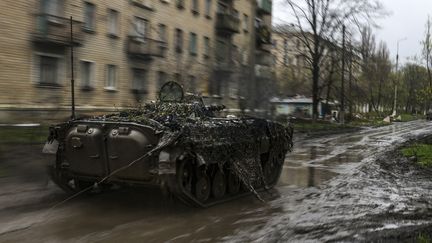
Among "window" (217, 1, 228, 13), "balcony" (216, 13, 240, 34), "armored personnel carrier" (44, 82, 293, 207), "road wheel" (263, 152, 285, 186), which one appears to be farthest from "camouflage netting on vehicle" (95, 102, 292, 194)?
"window" (217, 1, 228, 13)

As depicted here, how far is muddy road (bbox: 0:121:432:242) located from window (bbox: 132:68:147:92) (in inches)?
640

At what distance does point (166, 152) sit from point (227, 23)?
31.9 metres

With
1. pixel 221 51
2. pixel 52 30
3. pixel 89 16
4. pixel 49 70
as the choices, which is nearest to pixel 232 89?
pixel 221 51

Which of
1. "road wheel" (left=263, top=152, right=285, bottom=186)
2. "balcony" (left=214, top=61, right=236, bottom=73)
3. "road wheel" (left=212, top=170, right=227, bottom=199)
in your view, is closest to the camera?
"road wheel" (left=212, top=170, right=227, bottom=199)

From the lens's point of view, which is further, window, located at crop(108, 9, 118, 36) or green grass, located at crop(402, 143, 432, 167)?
window, located at crop(108, 9, 118, 36)

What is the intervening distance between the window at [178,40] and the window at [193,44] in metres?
1.19

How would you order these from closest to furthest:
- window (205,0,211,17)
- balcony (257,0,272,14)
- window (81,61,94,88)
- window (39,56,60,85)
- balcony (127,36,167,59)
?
window (39,56,60,85), window (81,61,94,88), balcony (127,36,167,59), window (205,0,211,17), balcony (257,0,272,14)

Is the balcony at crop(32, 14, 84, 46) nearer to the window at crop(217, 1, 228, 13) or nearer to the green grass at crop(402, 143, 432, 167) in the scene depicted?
the green grass at crop(402, 143, 432, 167)

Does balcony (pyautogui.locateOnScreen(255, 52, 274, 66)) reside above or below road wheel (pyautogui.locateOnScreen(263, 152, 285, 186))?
above

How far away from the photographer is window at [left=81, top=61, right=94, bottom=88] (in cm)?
2647

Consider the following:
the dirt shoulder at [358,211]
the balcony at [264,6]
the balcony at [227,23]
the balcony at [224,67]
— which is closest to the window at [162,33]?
the balcony at [224,67]

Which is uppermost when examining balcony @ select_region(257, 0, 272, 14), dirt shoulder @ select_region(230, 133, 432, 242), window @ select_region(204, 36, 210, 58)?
balcony @ select_region(257, 0, 272, 14)

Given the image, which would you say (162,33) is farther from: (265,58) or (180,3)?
(265,58)

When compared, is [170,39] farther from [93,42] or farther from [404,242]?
[404,242]
